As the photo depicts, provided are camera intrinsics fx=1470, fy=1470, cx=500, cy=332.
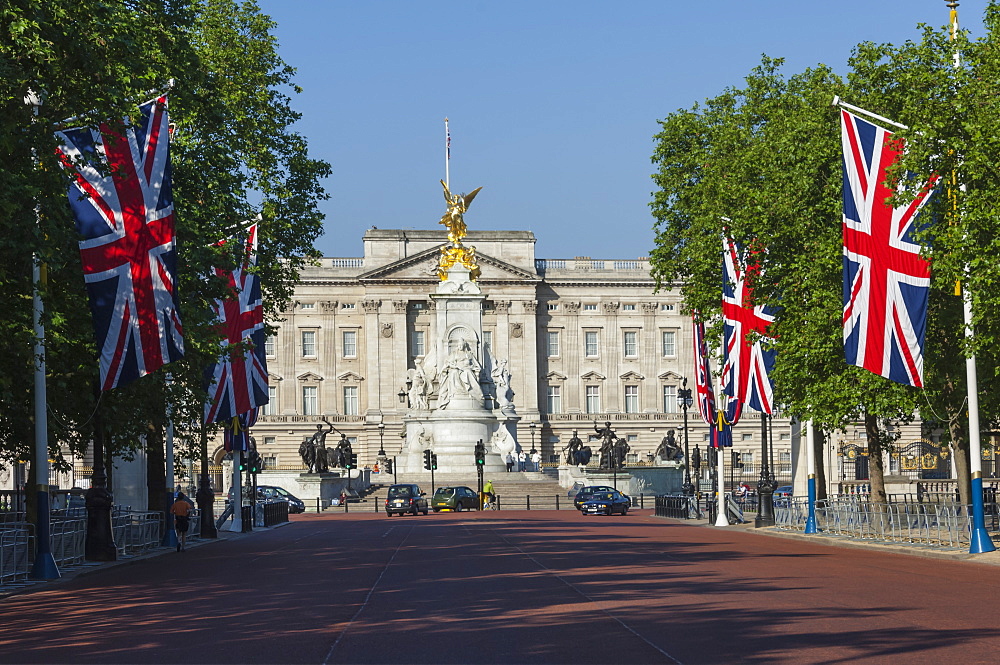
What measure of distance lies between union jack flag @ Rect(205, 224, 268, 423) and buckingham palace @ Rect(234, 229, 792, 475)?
9961 centimetres

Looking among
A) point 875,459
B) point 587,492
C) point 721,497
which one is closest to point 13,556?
point 875,459

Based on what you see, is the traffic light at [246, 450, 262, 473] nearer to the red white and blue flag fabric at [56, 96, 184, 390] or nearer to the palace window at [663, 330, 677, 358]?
the red white and blue flag fabric at [56, 96, 184, 390]

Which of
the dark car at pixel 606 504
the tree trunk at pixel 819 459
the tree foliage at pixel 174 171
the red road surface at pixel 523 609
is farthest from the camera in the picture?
the dark car at pixel 606 504

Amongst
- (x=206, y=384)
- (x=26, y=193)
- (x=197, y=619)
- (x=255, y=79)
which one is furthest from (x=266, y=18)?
(x=197, y=619)

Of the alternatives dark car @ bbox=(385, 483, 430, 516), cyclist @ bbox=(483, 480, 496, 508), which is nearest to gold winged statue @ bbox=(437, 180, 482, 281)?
cyclist @ bbox=(483, 480, 496, 508)

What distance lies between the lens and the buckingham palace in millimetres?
144625

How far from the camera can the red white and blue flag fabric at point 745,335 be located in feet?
143

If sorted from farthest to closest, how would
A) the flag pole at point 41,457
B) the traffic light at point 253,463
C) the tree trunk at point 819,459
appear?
the traffic light at point 253,463
the tree trunk at point 819,459
the flag pole at point 41,457

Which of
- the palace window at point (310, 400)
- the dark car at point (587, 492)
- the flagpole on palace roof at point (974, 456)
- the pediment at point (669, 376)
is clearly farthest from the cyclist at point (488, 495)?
the pediment at point (669, 376)

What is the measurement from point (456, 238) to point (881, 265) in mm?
67833

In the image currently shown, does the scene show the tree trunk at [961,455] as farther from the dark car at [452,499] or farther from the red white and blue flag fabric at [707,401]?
the dark car at [452,499]

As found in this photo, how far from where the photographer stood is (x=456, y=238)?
318ft

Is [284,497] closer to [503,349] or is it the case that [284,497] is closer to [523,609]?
[503,349]

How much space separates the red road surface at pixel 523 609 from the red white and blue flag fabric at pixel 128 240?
4365 millimetres
